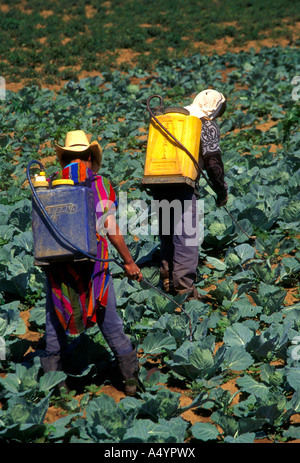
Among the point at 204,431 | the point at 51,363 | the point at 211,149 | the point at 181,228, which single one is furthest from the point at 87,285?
the point at 211,149

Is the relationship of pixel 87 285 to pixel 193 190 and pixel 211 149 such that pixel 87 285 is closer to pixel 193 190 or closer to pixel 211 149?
pixel 193 190

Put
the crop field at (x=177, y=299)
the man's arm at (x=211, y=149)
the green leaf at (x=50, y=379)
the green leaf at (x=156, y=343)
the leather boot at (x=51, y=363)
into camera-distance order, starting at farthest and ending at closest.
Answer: the man's arm at (x=211, y=149) → the green leaf at (x=156, y=343) → the leather boot at (x=51, y=363) → the green leaf at (x=50, y=379) → the crop field at (x=177, y=299)

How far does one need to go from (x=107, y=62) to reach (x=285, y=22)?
875cm

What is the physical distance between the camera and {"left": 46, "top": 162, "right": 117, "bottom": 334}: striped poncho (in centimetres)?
312

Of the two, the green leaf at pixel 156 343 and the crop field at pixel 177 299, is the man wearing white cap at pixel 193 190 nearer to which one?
the crop field at pixel 177 299

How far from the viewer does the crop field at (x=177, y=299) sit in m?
3.07

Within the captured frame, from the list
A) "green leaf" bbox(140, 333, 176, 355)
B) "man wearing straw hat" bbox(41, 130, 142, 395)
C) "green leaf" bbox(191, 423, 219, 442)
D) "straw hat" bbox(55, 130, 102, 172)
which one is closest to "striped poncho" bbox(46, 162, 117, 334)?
"man wearing straw hat" bbox(41, 130, 142, 395)

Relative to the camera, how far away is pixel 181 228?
14.5ft

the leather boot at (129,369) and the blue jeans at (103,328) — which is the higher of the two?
the blue jeans at (103,328)

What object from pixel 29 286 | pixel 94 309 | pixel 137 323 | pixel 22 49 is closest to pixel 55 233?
pixel 94 309

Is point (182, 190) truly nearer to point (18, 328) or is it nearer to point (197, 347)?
point (197, 347)

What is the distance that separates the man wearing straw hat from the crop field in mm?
175

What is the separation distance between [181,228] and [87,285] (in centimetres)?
142

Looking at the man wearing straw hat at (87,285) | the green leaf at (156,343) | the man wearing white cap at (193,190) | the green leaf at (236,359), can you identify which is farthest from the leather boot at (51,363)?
the man wearing white cap at (193,190)
